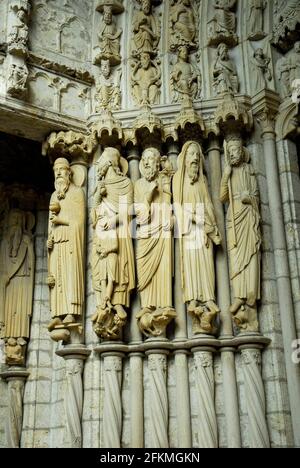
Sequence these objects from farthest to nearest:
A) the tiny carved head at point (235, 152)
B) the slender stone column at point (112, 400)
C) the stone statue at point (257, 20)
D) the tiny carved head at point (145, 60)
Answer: the tiny carved head at point (145, 60)
the stone statue at point (257, 20)
the tiny carved head at point (235, 152)
the slender stone column at point (112, 400)

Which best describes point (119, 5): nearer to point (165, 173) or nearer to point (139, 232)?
point (165, 173)

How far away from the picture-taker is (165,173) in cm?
512

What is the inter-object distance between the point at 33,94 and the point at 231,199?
6.82ft

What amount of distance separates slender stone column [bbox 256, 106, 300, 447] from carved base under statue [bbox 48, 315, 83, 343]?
1684 mm

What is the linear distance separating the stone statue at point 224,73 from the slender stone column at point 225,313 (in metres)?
0.47

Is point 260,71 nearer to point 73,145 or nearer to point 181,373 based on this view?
point 73,145

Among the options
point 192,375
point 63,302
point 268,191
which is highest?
point 268,191

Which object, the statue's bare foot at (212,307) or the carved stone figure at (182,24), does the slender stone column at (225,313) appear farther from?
the carved stone figure at (182,24)

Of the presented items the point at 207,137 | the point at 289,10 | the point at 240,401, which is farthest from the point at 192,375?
the point at 289,10

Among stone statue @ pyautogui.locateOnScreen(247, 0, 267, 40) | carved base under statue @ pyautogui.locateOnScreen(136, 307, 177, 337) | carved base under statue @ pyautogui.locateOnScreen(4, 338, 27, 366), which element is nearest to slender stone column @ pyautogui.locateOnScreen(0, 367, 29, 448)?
carved base under statue @ pyautogui.locateOnScreen(4, 338, 27, 366)

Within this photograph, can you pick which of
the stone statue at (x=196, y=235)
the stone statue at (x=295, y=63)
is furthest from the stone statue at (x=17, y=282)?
the stone statue at (x=295, y=63)

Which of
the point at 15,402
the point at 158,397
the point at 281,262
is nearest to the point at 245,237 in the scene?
the point at 281,262

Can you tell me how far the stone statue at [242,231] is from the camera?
4555mm

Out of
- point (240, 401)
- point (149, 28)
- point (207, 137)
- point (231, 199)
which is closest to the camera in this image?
point (240, 401)
